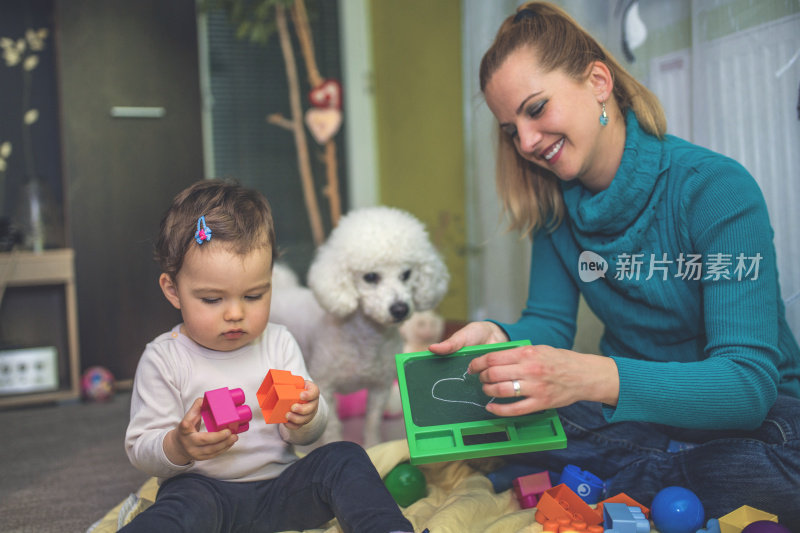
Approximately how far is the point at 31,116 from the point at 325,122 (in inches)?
49.8

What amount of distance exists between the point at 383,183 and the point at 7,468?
2.35m

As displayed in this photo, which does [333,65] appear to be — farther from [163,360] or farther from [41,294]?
[163,360]

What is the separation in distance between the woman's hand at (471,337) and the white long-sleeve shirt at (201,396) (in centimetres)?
22

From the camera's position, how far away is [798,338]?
1466 mm

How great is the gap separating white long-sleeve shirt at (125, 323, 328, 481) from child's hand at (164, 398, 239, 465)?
2.1 inches

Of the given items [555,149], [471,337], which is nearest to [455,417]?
[471,337]

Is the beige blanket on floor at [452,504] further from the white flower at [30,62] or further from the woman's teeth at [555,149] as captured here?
the white flower at [30,62]

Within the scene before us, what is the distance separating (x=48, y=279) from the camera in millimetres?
2533

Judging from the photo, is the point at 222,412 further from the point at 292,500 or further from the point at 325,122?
the point at 325,122

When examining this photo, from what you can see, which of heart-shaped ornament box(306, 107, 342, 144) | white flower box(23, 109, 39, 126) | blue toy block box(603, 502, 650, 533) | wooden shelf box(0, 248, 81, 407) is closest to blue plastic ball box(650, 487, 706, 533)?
blue toy block box(603, 502, 650, 533)

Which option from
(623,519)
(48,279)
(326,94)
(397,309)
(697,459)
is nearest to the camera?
(623,519)

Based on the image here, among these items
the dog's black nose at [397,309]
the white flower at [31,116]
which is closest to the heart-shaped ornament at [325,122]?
the white flower at [31,116]

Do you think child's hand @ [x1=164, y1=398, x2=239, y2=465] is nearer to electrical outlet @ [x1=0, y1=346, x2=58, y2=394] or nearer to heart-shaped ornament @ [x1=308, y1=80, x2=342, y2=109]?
electrical outlet @ [x1=0, y1=346, x2=58, y2=394]

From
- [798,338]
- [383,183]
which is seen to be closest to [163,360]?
[798,338]
